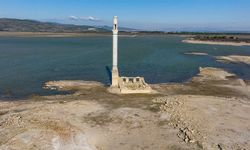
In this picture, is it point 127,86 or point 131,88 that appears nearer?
point 131,88

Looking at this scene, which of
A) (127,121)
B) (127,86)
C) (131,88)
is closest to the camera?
(127,121)

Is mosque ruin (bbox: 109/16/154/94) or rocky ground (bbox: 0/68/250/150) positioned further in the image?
mosque ruin (bbox: 109/16/154/94)

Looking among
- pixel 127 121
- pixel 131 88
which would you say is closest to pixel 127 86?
pixel 131 88

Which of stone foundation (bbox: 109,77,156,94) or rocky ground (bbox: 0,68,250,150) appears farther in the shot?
stone foundation (bbox: 109,77,156,94)

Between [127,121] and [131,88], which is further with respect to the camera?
[131,88]

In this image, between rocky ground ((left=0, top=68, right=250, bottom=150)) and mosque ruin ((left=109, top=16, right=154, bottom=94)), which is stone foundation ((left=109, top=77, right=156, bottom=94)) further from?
rocky ground ((left=0, top=68, right=250, bottom=150))

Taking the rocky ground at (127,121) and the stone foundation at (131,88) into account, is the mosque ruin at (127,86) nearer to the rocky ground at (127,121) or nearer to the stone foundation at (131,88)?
the stone foundation at (131,88)

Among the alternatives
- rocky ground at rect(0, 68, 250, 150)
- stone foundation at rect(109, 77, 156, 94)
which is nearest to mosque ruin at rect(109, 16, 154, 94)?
stone foundation at rect(109, 77, 156, 94)

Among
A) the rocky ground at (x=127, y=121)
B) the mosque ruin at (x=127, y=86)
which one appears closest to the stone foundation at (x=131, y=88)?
the mosque ruin at (x=127, y=86)

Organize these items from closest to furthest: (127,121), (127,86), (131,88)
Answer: (127,121) < (131,88) < (127,86)

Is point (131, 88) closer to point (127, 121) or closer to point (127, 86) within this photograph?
point (127, 86)
